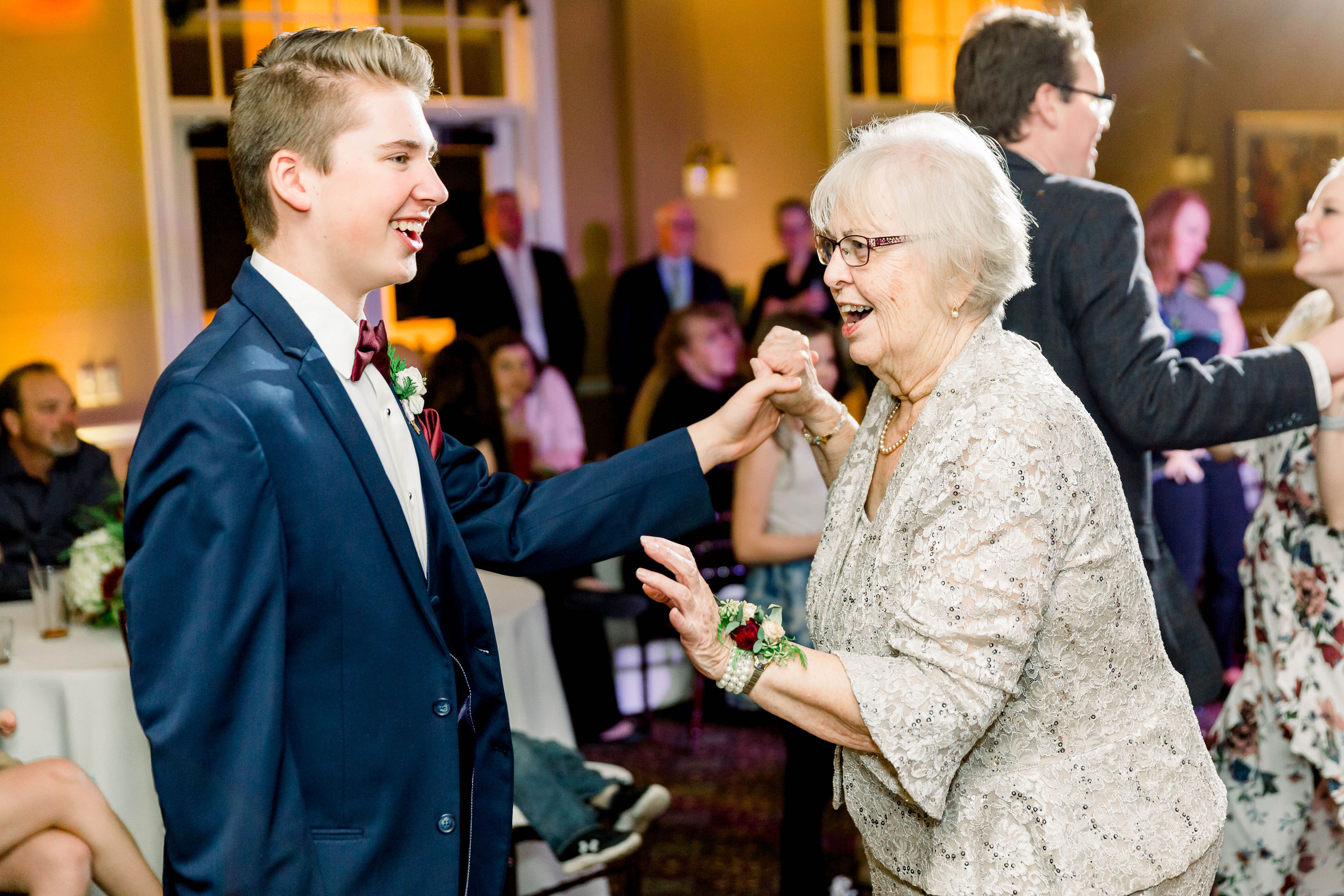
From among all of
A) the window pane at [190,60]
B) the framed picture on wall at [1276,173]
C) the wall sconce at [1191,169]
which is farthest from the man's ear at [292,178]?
the framed picture on wall at [1276,173]

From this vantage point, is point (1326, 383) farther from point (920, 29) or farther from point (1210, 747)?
point (920, 29)

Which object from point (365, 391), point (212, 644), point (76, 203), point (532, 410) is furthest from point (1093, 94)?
point (76, 203)

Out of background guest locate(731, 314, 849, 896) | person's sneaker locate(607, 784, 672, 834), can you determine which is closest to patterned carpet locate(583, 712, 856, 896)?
background guest locate(731, 314, 849, 896)

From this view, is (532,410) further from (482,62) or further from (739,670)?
(739,670)

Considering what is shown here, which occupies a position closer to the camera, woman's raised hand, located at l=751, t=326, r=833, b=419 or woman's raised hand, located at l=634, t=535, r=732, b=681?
woman's raised hand, located at l=634, t=535, r=732, b=681

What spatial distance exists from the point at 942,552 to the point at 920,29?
26.4ft

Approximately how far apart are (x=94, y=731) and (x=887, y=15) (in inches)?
294

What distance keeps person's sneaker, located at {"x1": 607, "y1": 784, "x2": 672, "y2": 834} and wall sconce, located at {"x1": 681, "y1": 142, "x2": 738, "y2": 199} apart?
19.0ft

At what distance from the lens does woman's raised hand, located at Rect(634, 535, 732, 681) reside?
1.40m

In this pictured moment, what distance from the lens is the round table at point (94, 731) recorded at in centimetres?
274

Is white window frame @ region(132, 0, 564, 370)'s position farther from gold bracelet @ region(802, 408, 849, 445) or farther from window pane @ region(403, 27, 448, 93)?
gold bracelet @ region(802, 408, 849, 445)

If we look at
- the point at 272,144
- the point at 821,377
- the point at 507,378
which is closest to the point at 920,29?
the point at 507,378

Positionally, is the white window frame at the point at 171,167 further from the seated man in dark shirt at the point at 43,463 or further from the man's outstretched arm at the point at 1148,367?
the man's outstretched arm at the point at 1148,367

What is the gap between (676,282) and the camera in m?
7.37
